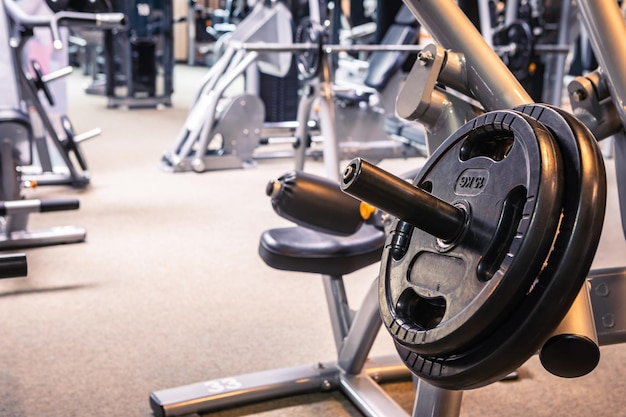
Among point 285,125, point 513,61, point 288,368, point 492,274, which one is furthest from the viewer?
point 285,125

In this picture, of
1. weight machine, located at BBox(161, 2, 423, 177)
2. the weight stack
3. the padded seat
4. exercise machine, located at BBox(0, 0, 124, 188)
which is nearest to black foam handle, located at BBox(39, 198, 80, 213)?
exercise machine, located at BBox(0, 0, 124, 188)

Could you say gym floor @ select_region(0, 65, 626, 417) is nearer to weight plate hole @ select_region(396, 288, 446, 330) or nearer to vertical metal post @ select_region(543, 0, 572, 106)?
weight plate hole @ select_region(396, 288, 446, 330)

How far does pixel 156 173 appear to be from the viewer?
5008 mm

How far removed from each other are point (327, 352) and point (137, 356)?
0.60 meters

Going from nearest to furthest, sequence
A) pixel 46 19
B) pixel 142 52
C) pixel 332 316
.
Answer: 1. pixel 332 316
2. pixel 46 19
3. pixel 142 52

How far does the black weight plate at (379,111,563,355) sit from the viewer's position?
780mm

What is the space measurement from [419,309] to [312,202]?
0.68 meters

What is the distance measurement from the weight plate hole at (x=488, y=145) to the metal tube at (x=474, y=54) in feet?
0.66

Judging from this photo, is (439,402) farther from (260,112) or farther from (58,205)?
(260,112)

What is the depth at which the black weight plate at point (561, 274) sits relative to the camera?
0.76m

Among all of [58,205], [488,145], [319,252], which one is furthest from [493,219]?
[58,205]

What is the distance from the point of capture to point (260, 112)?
16.8ft

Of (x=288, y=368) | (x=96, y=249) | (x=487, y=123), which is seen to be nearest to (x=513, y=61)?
(x=96, y=249)

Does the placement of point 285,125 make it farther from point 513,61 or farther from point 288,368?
point 288,368
